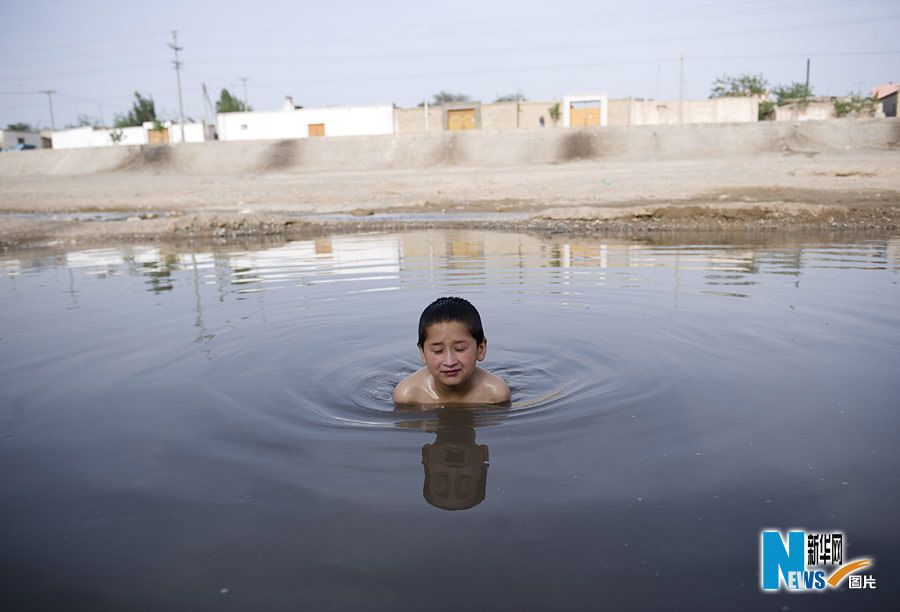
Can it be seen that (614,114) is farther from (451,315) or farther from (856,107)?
(451,315)

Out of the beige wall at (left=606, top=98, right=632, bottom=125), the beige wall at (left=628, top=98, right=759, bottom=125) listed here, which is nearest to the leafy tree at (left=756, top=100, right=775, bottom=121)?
the beige wall at (left=628, top=98, right=759, bottom=125)

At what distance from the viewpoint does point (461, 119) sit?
45969 millimetres

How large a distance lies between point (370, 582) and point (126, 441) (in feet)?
7.26

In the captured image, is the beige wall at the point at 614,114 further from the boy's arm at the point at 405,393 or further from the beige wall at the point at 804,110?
the boy's arm at the point at 405,393

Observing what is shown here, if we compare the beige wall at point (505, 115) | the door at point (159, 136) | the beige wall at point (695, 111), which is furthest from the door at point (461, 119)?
the door at point (159, 136)

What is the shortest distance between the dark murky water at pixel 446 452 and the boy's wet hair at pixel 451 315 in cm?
57

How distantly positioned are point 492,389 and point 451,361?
1.56 ft

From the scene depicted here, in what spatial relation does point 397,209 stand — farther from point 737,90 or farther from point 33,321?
point 737,90

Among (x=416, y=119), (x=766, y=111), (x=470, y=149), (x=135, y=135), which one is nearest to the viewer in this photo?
(x=470, y=149)

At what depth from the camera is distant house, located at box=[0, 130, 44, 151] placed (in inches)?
2724

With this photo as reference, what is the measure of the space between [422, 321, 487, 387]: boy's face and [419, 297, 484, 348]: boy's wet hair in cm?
2

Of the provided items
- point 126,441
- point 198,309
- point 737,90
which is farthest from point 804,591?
point 737,90

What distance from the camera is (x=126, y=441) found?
4.10 metres

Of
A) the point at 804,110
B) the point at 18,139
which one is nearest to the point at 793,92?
the point at 804,110
